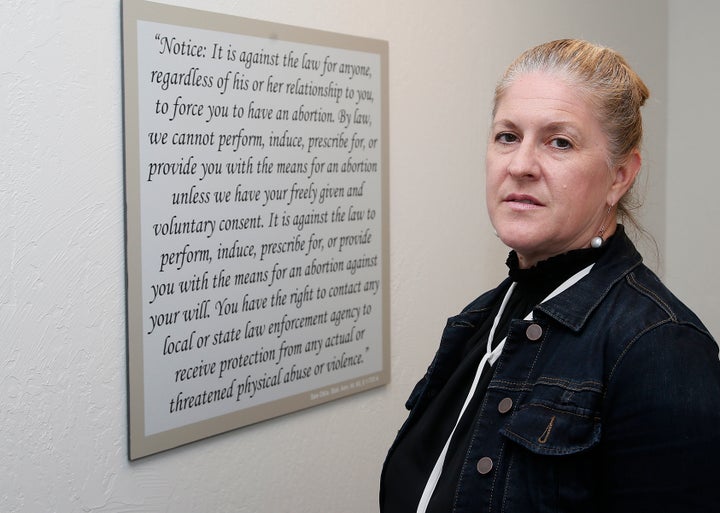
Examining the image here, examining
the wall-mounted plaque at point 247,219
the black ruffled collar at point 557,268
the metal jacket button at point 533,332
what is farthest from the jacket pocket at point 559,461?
the wall-mounted plaque at point 247,219

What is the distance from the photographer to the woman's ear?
1.22 metres

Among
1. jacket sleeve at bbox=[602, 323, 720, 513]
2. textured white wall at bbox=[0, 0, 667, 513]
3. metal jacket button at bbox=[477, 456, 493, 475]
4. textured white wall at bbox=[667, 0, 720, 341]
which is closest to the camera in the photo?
jacket sleeve at bbox=[602, 323, 720, 513]

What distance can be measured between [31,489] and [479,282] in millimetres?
1434

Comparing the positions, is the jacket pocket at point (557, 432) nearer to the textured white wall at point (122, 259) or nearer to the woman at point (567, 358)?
the woman at point (567, 358)

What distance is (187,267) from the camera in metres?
1.58

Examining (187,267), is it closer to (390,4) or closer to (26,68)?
(26,68)

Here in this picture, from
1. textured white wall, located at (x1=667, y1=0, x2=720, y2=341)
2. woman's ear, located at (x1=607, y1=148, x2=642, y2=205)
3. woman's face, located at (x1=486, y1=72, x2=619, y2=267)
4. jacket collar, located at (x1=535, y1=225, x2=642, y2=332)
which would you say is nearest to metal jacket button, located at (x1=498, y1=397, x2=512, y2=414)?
jacket collar, located at (x1=535, y1=225, x2=642, y2=332)

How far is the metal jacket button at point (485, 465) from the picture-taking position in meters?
1.07

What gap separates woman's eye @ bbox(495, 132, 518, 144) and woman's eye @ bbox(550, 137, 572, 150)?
71 millimetres

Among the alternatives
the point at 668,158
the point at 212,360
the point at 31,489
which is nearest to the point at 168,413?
the point at 212,360

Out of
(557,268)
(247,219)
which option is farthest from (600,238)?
(247,219)

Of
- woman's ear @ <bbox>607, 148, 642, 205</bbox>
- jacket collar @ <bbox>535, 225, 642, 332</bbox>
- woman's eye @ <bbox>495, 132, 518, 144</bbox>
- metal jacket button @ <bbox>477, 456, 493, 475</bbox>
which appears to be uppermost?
woman's eye @ <bbox>495, 132, 518, 144</bbox>

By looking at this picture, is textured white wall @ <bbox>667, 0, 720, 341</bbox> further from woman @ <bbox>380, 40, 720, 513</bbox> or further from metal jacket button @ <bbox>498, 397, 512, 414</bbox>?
metal jacket button @ <bbox>498, 397, 512, 414</bbox>

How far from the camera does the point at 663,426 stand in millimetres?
968
